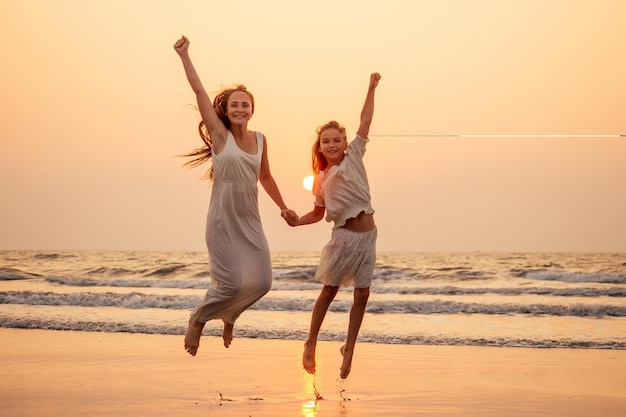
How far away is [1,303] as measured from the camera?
1620 cm

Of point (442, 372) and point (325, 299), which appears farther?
point (442, 372)

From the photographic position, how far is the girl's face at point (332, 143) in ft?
21.0

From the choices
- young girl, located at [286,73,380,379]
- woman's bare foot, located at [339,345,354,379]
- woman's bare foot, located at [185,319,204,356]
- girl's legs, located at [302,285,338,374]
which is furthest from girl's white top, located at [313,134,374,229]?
woman's bare foot, located at [185,319,204,356]

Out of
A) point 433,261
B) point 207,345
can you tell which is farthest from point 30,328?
point 433,261

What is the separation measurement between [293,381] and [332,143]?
2055mm

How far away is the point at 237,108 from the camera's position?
5.94 metres

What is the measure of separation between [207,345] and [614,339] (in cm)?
495

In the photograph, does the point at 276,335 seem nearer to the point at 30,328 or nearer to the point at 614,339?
the point at 30,328

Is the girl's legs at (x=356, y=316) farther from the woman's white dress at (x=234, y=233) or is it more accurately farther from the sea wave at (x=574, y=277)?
the sea wave at (x=574, y=277)

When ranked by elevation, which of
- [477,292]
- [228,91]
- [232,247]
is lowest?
[477,292]

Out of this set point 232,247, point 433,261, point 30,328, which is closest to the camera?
point 232,247

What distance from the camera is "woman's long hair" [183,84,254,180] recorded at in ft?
19.8

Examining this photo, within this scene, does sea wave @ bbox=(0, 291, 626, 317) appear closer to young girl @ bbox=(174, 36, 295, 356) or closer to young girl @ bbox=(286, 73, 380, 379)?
young girl @ bbox=(286, 73, 380, 379)

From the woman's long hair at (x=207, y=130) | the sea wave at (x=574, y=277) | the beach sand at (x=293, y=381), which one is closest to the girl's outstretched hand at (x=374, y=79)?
the woman's long hair at (x=207, y=130)
